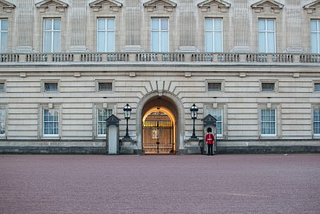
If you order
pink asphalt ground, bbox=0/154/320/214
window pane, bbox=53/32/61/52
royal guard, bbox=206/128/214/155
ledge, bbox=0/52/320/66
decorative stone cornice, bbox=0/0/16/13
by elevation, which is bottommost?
pink asphalt ground, bbox=0/154/320/214

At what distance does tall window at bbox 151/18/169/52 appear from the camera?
3481 cm

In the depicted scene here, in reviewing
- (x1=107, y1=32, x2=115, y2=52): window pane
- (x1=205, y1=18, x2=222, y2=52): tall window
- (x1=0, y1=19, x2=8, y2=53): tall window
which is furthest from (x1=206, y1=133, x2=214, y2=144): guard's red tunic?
(x1=0, y1=19, x2=8, y2=53): tall window

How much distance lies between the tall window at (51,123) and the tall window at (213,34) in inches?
442

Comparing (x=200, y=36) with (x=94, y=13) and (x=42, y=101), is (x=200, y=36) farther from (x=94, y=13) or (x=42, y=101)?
(x=42, y=101)

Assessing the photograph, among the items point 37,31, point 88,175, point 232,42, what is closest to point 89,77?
point 37,31

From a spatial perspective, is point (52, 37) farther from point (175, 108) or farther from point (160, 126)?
point (160, 126)

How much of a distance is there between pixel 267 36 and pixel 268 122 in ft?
19.6

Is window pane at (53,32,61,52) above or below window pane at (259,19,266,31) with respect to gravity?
below

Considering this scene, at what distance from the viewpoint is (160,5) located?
34.6 metres

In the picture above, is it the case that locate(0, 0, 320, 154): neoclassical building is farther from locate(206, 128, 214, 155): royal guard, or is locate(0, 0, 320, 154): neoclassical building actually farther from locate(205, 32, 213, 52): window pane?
locate(206, 128, 214, 155): royal guard

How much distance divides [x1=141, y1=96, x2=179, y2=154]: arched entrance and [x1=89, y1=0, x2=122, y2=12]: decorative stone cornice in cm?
672

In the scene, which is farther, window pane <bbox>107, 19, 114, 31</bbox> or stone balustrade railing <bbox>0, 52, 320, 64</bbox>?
window pane <bbox>107, 19, 114, 31</bbox>

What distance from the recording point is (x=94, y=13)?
34.6 meters

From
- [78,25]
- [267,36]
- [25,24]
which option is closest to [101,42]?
[78,25]
